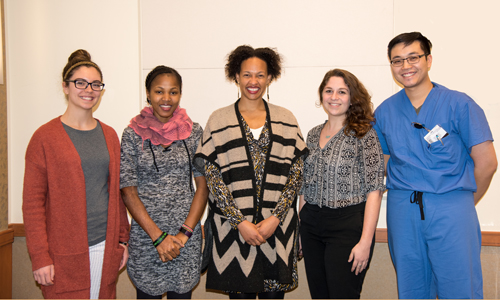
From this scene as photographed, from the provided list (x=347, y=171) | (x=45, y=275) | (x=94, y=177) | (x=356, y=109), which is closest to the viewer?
(x=45, y=275)

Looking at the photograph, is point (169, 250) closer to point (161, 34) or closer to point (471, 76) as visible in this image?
point (161, 34)

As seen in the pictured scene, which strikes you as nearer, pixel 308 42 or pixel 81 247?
pixel 81 247

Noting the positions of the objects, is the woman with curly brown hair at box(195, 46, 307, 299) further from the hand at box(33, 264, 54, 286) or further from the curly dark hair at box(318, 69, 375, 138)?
the hand at box(33, 264, 54, 286)

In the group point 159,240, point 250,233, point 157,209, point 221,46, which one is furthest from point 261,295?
point 221,46

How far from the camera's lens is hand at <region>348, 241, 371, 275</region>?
1.95 meters

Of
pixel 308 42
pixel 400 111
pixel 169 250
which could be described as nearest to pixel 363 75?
pixel 308 42

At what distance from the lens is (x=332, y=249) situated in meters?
1.99

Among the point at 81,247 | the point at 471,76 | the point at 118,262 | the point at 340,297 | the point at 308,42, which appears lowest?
the point at 340,297

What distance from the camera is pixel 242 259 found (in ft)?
6.43

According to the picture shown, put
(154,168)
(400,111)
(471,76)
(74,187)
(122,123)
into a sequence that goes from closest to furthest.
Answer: (74,187) < (154,168) < (400,111) < (471,76) < (122,123)

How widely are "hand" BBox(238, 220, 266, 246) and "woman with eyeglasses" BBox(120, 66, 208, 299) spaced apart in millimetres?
309

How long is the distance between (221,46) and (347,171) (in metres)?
1.52

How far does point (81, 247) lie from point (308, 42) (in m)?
2.20

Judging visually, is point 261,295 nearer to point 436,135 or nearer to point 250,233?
point 250,233
